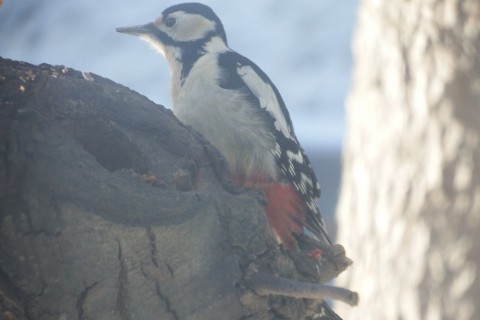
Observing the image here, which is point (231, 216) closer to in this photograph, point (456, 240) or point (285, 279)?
point (285, 279)

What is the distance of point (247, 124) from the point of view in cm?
346

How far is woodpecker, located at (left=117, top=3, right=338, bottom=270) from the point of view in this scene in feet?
10.8

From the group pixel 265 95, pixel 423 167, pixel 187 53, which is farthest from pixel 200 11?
pixel 423 167

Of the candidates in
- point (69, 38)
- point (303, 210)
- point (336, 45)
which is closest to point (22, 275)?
point (303, 210)

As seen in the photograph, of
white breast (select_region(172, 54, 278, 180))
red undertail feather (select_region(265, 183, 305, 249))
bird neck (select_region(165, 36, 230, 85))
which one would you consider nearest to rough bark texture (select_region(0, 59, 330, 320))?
red undertail feather (select_region(265, 183, 305, 249))

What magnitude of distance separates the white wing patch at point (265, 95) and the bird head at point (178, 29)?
30 cm

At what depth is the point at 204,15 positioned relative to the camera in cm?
395

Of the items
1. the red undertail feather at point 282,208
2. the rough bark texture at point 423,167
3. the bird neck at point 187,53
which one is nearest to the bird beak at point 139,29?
the bird neck at point 187,53

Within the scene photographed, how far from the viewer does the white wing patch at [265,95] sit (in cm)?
354

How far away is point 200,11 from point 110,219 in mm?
1957

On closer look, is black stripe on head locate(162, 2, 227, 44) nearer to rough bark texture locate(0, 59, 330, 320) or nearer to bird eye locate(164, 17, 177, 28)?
bird eye locate(164, 17, 177, 28)

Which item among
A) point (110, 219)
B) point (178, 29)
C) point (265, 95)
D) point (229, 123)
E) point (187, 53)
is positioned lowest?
point (110, 219)

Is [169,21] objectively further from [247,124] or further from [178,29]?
[247,124]

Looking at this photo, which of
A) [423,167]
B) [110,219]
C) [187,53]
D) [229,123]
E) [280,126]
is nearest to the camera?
[110,219]
